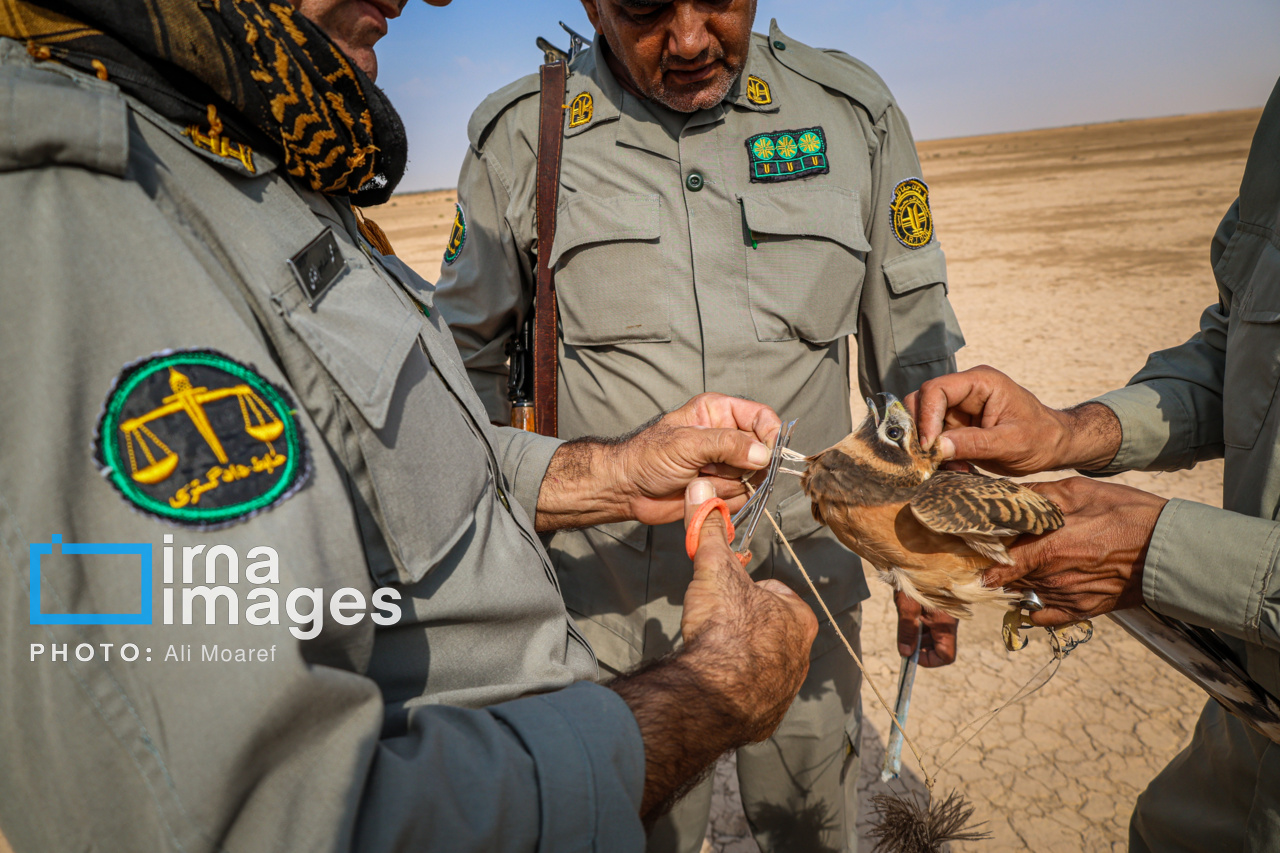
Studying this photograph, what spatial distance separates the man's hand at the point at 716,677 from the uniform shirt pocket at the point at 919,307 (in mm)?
1467

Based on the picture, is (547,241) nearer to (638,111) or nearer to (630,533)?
(638,111)

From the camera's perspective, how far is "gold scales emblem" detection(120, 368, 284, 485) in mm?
881

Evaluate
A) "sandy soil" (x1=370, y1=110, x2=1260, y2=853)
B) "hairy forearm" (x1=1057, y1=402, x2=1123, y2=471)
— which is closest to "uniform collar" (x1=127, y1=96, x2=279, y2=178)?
"hairy forearm" (x1=1057, y1=402, x2=1123, y2=471)

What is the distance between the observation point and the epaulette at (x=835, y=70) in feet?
9.05

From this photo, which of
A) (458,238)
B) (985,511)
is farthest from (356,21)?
(985,511)

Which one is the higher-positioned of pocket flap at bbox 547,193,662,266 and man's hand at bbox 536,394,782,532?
pocket flap at bbox 547,193,662,266

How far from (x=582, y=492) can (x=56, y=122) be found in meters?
1.66

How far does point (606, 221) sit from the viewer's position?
8.68 ft

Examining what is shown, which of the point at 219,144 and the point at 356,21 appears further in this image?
the point at 356,21

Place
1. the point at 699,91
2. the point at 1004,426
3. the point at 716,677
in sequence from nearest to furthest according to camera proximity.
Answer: the point at 716,677
the point at 1004,426
the point at 699,91

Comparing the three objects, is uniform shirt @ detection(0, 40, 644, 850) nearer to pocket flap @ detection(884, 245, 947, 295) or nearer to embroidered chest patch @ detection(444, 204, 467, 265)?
embroidered chest patch @ detection(444, 204, 467, 265)

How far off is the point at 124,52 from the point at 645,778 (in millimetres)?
1428

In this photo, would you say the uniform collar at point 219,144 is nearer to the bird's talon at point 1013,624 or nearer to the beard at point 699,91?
the beard at point 699,91

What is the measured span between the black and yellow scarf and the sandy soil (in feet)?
11.7
